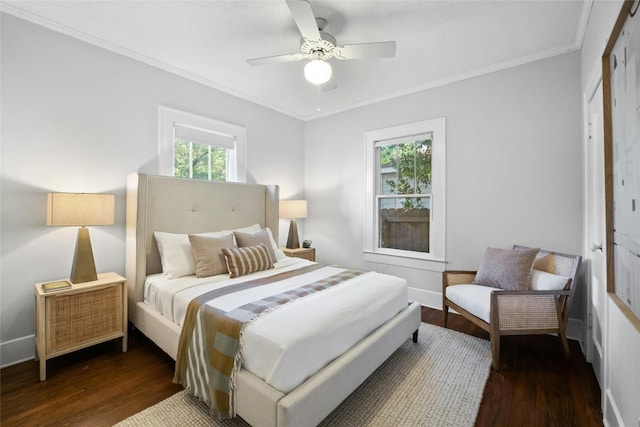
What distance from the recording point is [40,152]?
2324 mm

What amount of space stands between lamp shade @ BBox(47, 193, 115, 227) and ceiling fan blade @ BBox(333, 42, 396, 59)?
7.30ft

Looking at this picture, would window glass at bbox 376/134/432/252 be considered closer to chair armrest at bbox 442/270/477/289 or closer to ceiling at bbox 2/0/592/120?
chair armrest at bbox 442/270/477/289

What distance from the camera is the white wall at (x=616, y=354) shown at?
1.22 m

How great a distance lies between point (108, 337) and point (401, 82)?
12.7 ft

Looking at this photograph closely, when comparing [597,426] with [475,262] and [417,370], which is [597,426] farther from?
[475,262]

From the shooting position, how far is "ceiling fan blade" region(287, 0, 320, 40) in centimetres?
169

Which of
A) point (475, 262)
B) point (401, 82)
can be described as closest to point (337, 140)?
point (401, 82)

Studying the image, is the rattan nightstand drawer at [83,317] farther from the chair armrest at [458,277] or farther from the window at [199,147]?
the chair armrest at [458,277]

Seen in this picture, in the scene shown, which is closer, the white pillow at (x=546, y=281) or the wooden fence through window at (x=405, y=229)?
the white pillow at (x=546, y=281)

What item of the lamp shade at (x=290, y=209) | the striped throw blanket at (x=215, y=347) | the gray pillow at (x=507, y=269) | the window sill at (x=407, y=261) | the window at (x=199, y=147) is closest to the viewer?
the striped throw blanket at (x=215, y=347)

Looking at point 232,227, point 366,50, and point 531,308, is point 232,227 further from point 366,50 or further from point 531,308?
point 531,308

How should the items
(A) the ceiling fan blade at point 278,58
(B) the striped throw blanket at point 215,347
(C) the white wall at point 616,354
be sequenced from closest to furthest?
1. (C) the white wall at point 616,354
2. (B) the striped throw blanket at point 215,347
3. (A) the ceiling fan blade at point 278,58

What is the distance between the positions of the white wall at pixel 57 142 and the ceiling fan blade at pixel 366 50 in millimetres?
1989

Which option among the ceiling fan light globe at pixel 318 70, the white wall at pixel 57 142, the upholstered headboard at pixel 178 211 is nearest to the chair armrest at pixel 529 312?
the ceiling fan light globe at pixel 318 70
